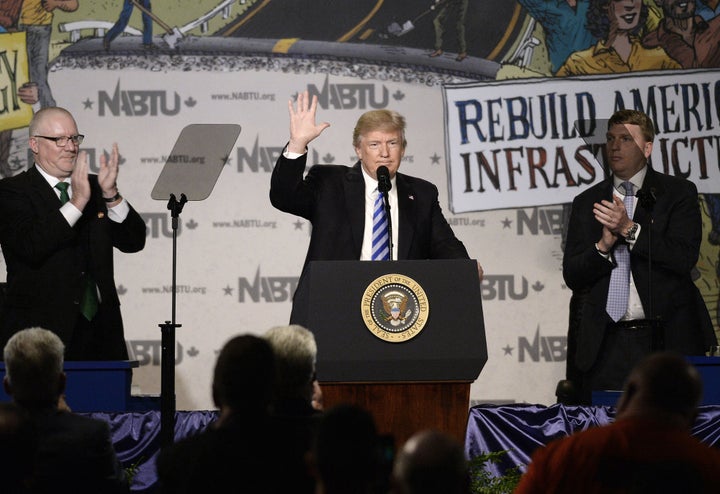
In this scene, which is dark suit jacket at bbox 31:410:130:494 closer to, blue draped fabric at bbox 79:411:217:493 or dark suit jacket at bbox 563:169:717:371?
blue draped fabric at bbox 79:411:217:493

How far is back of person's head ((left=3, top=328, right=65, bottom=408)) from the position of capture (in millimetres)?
3107

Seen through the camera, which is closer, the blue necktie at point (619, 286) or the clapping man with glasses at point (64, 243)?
the clapping man with glasses at point (64, 243)

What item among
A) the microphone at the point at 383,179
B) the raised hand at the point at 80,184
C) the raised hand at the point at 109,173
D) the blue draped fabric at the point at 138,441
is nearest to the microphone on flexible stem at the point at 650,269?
the microphone at the point at 383,179

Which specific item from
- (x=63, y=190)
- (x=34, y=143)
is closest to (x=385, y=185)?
(x=63, y=190)

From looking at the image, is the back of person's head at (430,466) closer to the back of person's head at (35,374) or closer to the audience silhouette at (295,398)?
the audience silhouette at (295,398)

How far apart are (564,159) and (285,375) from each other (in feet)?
15.1

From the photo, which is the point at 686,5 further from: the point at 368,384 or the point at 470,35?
the point at 368,384

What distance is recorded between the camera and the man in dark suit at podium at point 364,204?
191 inches

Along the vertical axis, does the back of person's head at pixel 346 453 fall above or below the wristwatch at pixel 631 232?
below

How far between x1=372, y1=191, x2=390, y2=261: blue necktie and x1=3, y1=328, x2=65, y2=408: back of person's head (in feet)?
6.25

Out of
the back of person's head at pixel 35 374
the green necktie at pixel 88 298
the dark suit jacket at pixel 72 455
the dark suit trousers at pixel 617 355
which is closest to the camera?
the dark suit jacket at pixel 72 455

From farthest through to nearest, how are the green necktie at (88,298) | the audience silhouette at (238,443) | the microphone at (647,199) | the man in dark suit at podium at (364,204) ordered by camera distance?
the green necktie at (88,298) → the microphone at (647,199) → the man in dark suit at podium at (364,204) → the audience silhouette at (238,443)

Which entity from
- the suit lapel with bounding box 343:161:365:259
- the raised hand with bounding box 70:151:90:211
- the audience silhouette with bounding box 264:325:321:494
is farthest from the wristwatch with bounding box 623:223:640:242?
the audience silhouette with bounding box 264:325:321:494

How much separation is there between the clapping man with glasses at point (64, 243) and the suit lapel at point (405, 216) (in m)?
1.22
